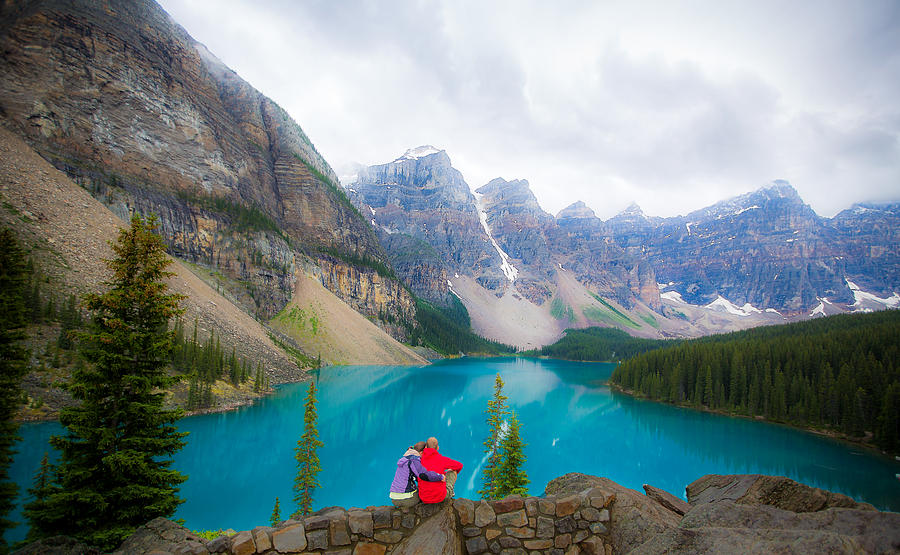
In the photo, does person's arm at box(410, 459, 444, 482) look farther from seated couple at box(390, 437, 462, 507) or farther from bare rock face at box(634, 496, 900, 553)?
bare rock face at box(634, 496, 900, 553)

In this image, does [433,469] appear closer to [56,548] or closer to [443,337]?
[56,548]

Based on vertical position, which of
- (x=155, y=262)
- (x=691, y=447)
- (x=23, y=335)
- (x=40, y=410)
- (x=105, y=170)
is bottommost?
(x=691, y=447)

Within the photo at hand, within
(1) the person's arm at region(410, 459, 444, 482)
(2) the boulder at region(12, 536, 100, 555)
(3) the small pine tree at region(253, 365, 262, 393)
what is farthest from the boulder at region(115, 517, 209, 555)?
(3) the small pine tree at region(253, 365, 262, 393)

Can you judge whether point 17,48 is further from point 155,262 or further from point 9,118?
point 155,262

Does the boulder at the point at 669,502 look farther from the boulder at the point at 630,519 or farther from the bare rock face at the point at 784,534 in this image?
the bare rock face at the point at 784,534

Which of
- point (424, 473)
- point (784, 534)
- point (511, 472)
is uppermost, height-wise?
point (784, 534)

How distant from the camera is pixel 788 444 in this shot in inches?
1608

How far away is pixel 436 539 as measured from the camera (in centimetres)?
581

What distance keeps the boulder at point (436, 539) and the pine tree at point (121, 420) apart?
6256 mm

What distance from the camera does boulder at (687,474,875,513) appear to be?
235 inches

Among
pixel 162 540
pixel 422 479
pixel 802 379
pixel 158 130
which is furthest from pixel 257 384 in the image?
pixel 802 379

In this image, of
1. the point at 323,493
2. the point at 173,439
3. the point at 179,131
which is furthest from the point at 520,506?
the point at 179,131

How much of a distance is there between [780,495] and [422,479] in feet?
19.7

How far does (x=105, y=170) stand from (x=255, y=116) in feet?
200
